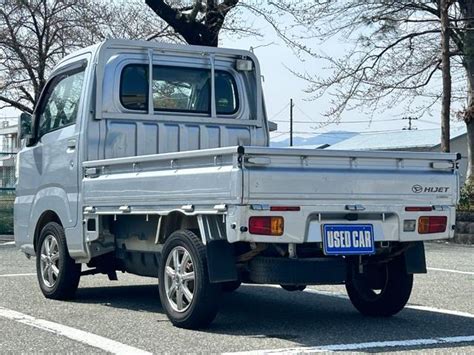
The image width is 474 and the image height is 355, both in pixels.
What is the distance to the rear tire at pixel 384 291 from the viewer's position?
8.00m

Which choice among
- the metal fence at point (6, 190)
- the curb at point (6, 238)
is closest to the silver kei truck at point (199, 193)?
the curb at point (6, 238)

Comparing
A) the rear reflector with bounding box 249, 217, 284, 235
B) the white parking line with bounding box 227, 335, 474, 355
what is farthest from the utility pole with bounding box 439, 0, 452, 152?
the rear reflector with bounding box 249, 217, 284, 235

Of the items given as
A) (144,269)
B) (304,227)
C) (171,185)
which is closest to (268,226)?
(304,227)

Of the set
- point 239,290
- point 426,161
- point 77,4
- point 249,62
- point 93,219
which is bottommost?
point 239,290

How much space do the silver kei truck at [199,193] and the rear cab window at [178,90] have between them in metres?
0.01

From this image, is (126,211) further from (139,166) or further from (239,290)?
(239,290)

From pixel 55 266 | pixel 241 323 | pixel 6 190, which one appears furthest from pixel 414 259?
pixel 6 190

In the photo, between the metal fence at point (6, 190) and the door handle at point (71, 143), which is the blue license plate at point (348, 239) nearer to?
the door handle at point (71, 143)

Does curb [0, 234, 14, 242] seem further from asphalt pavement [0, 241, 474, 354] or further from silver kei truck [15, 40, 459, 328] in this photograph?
silver kei truck [15, 40, 459, 328]

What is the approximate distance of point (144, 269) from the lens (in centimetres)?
850

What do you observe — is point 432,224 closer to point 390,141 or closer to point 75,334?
point 75,334

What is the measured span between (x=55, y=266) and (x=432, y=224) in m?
4.04

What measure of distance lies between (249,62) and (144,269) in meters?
2.66

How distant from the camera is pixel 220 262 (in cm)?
696
